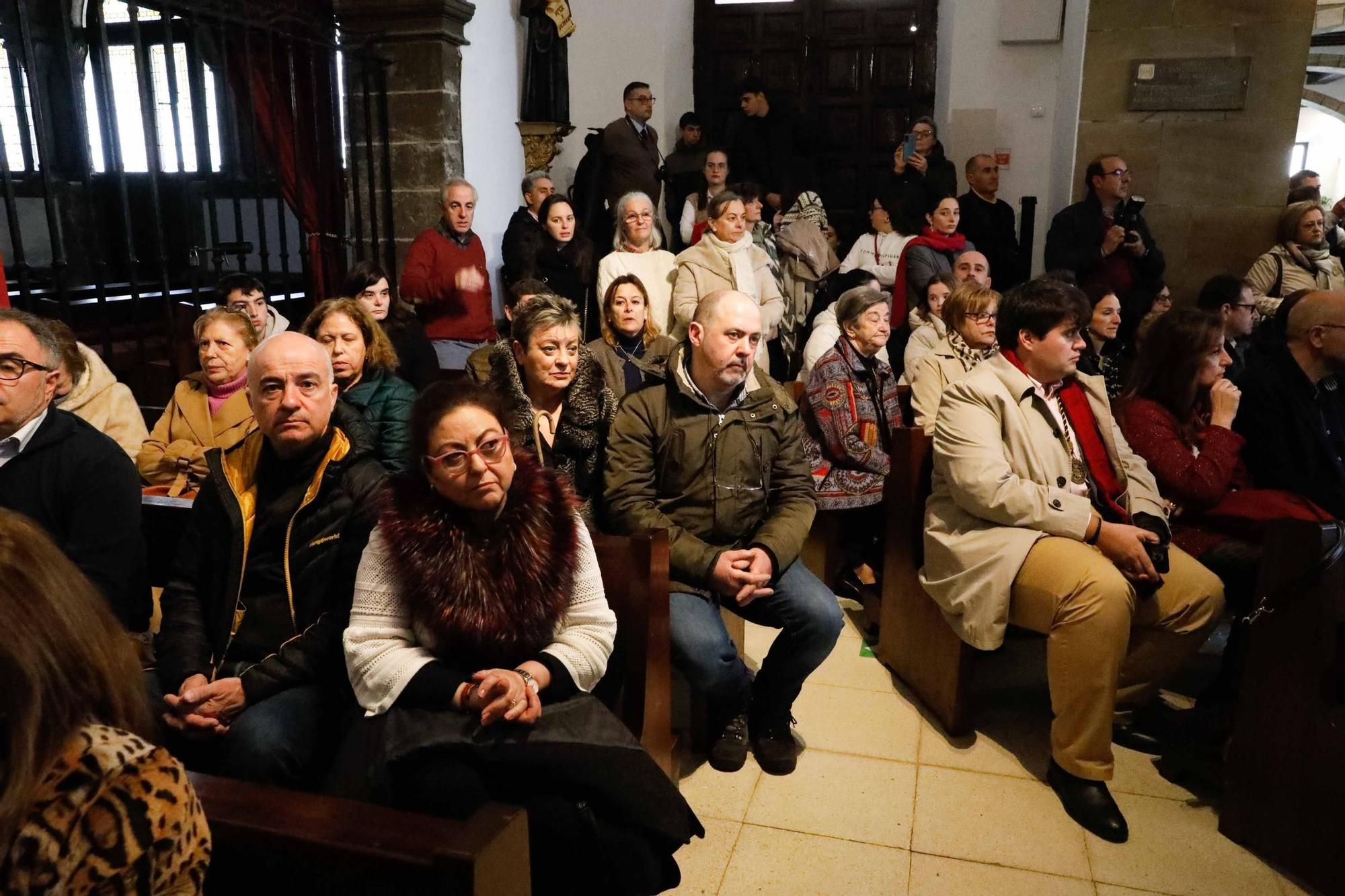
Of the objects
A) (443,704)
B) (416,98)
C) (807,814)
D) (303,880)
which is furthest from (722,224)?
(303,880)

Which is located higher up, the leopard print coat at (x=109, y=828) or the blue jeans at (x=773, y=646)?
the leopard print coat at (x=109, y=828)

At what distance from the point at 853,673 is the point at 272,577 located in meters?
1.90

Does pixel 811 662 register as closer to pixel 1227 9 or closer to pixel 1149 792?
pixel 1149 792

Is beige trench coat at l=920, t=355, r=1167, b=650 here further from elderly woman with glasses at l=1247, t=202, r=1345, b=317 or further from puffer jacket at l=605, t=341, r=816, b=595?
elderly woman with glasses at l=1247, t=202, r=1345, b=317

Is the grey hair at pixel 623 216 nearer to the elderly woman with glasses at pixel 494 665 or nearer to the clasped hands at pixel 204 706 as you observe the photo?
the elderly woman with glasses at pixel 494 665

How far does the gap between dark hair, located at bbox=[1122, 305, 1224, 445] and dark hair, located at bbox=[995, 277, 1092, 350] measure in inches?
14.9

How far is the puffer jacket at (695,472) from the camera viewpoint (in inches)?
99.3

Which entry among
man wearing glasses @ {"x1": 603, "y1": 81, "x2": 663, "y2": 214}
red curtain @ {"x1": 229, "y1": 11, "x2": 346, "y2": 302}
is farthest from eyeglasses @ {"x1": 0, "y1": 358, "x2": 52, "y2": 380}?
man wearing glasses @ {"x1": 603, "y1": 81, "x2": 663, "y2": 214}

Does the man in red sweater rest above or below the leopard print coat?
above

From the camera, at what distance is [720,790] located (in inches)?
96.8

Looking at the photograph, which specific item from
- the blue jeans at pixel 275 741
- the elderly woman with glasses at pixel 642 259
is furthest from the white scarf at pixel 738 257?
the blue jeans at pixel 275 741

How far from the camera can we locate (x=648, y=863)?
160 cm

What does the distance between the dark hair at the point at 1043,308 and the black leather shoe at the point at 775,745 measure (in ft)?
4.08

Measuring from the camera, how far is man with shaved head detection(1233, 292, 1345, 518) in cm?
274
